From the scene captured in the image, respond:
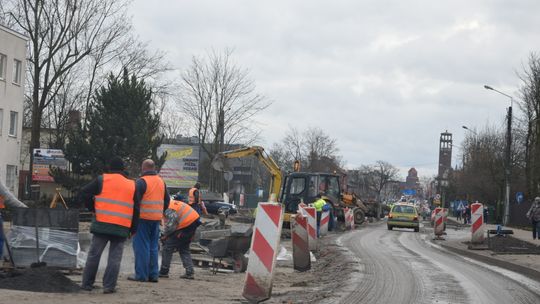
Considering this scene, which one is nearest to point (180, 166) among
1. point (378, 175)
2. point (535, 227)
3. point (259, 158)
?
point (259, 158)

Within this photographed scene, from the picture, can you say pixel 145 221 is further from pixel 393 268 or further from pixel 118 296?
pixel 393 268

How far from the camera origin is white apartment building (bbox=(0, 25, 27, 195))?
4572 cm

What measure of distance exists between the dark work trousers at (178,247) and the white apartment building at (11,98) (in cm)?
3504

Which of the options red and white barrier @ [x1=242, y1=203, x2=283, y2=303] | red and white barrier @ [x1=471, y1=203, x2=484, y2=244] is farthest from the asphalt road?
red and white barrier @ [x1=471, y1=203, x2=484, y2=244]

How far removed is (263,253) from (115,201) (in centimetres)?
200

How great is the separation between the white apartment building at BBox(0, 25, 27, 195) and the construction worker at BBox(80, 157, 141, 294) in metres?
37.2

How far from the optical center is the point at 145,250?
11.3 m

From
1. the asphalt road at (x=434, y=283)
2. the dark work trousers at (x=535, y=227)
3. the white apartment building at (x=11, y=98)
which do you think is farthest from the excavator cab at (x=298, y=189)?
the white apartment building at (x=11, y=98)

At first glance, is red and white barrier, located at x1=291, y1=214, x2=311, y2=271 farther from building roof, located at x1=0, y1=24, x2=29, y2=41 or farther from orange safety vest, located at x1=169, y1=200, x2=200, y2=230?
building roof, located at x1=0, y1=24, x2=29, y2=41

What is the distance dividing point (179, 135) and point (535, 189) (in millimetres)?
40787

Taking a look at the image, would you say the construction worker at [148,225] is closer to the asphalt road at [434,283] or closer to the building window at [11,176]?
the asphalt road at [434,283]

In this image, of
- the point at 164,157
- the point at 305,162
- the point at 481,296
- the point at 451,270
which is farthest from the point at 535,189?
the point at 481,296

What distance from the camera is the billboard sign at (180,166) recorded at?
186 ft

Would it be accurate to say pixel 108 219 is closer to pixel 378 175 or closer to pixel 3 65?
pixel 3 65
